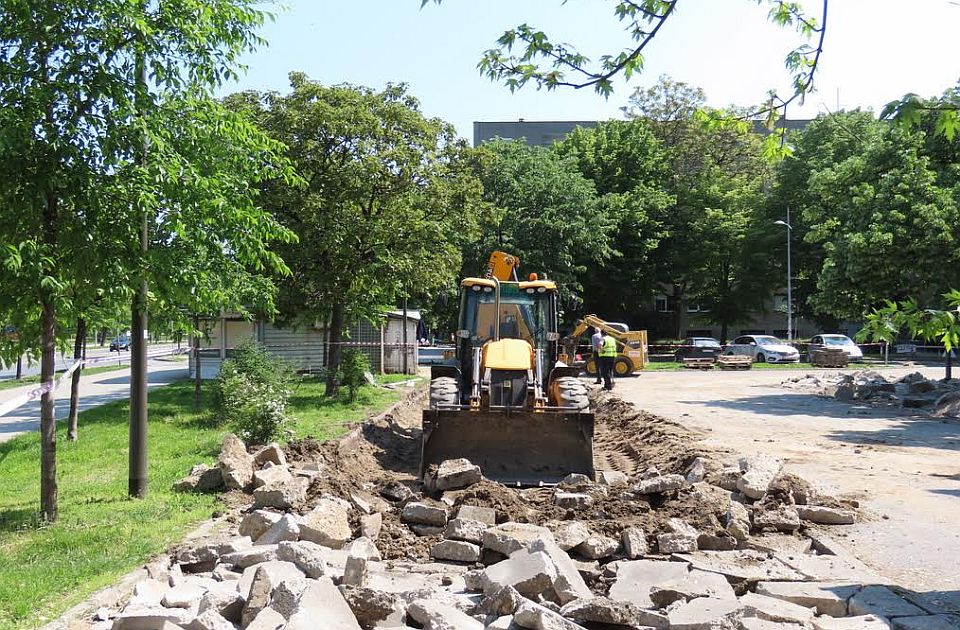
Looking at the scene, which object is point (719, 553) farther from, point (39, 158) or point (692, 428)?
point (692, 428)

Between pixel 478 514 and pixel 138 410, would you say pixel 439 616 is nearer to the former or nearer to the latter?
pixel 478 514

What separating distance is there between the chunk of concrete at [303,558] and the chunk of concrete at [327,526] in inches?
30.3

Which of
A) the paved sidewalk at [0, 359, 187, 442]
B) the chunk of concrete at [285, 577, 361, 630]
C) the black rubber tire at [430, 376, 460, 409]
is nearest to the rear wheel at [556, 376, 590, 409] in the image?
the black rubber tire at [430, 376, 460, 409]

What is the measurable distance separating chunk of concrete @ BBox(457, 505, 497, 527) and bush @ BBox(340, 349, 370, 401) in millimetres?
11777

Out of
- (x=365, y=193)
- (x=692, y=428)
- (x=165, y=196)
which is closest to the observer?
(x=165, y=196)

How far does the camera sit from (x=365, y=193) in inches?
791

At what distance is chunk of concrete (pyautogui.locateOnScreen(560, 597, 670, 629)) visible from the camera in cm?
504

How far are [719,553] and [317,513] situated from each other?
3.35m

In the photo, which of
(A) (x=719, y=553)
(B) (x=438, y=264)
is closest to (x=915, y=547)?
(A) (x=719, y=553)

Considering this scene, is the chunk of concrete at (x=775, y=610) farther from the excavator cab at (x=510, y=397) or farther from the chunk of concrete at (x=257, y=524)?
the excavator cab at (x=510, y=397)

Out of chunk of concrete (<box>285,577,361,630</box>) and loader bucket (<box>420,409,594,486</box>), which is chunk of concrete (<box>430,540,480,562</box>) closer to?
chunk of concrete (<box>285,577,361,630</box>)

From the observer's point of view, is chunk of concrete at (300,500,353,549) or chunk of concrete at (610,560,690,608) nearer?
chunk of concrete at (610,560,690,608)

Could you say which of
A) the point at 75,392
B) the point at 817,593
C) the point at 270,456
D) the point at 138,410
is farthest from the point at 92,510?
the point at 817,593

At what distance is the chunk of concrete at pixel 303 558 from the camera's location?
5.66 metres
